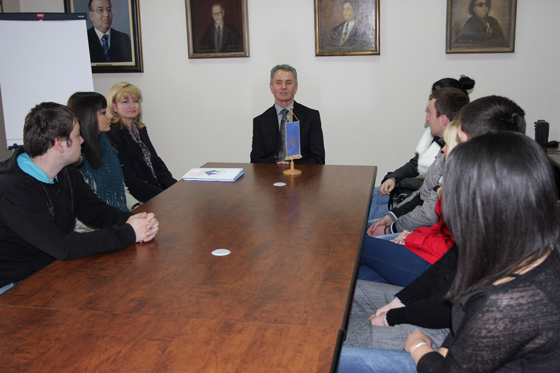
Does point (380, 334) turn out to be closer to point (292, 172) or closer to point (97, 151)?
point (292, 172)

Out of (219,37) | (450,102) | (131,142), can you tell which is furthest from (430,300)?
(219,37)

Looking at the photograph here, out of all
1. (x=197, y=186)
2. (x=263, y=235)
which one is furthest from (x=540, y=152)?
(x=197, y=186)

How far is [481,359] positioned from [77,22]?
4068mm

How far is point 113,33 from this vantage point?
5.21 m

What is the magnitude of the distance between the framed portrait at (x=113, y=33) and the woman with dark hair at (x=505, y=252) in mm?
4648

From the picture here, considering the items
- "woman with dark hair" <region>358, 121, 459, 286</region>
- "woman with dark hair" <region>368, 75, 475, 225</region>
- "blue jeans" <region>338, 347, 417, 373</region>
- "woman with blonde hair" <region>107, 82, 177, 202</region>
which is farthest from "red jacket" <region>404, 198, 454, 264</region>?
"woman with blonde hair" <region>107, 82, 177, 202</region>

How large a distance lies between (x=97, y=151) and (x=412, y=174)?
223 cm

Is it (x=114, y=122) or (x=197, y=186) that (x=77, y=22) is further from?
(x=197, y=186)

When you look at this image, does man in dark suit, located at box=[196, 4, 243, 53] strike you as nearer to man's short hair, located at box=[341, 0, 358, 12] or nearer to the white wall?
the white wall

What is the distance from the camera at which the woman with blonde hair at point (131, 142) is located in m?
3.72

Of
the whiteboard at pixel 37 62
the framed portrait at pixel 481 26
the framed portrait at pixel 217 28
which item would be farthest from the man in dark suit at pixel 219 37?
the framed portrait at pixel 481 26

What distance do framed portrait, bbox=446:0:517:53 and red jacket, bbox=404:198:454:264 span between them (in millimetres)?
2714

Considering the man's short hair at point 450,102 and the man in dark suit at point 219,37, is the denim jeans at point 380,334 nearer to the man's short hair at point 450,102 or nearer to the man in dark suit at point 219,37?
the man's short hair at point 450,102

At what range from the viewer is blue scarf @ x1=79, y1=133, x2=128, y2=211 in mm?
3100
